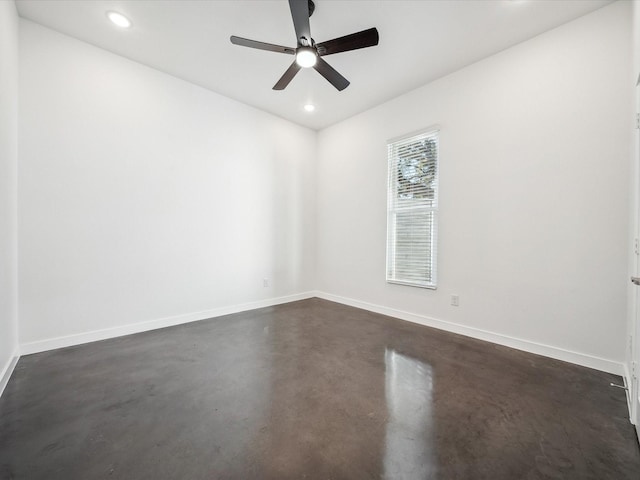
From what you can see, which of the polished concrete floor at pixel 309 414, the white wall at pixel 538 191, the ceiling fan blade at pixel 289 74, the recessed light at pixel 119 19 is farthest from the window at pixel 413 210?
the recessed light at pixel 119 19

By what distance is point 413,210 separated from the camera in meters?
3.68

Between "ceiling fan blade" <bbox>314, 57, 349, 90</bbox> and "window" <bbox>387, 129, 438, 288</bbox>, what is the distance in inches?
55.9

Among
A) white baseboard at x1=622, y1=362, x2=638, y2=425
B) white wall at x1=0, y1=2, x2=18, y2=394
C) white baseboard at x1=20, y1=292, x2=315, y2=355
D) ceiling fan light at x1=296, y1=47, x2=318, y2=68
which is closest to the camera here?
white baseboard at x1=622, y1=362, x2=638, y2=425

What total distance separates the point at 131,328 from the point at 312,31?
369 cm

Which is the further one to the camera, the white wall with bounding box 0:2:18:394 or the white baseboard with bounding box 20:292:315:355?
the white baseboard with bounding box 20:292:315:355

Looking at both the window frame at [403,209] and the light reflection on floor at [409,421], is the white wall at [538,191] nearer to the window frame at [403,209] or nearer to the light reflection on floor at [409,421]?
the window frame at [403,209]

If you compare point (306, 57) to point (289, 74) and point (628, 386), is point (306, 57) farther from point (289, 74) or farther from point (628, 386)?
point (628, 386)

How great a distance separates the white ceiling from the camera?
91.9 inches

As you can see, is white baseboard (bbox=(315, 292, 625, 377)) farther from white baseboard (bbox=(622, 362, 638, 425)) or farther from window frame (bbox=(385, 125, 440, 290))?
window frame (bbox=(385, 125, 440, 290))

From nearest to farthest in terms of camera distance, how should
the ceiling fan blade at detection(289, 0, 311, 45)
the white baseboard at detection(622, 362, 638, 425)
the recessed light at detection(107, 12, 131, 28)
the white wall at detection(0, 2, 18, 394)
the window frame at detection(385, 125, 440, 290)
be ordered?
the white baseboard at detection(622, 362, 638, 425), the ceiling fan blade at detection(289, 0, 311, 45), the white wall at detection(0, 2, 18, 394), the recessed light at detection(107, 12, 131, 28), the window frame at detection(385, 125, 440, 290)

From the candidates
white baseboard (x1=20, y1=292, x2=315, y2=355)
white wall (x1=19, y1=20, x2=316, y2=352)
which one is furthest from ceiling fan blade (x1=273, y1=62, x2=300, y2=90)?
white baseboard (x1=20, y1=292, x2=315, y2=355)

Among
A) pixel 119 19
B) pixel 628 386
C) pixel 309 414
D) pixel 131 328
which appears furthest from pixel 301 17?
pixel 628 386

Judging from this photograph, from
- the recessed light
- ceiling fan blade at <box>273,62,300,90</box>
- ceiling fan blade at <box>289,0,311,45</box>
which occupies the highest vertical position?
the recessed light

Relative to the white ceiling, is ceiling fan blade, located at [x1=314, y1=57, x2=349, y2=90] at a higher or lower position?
lower
